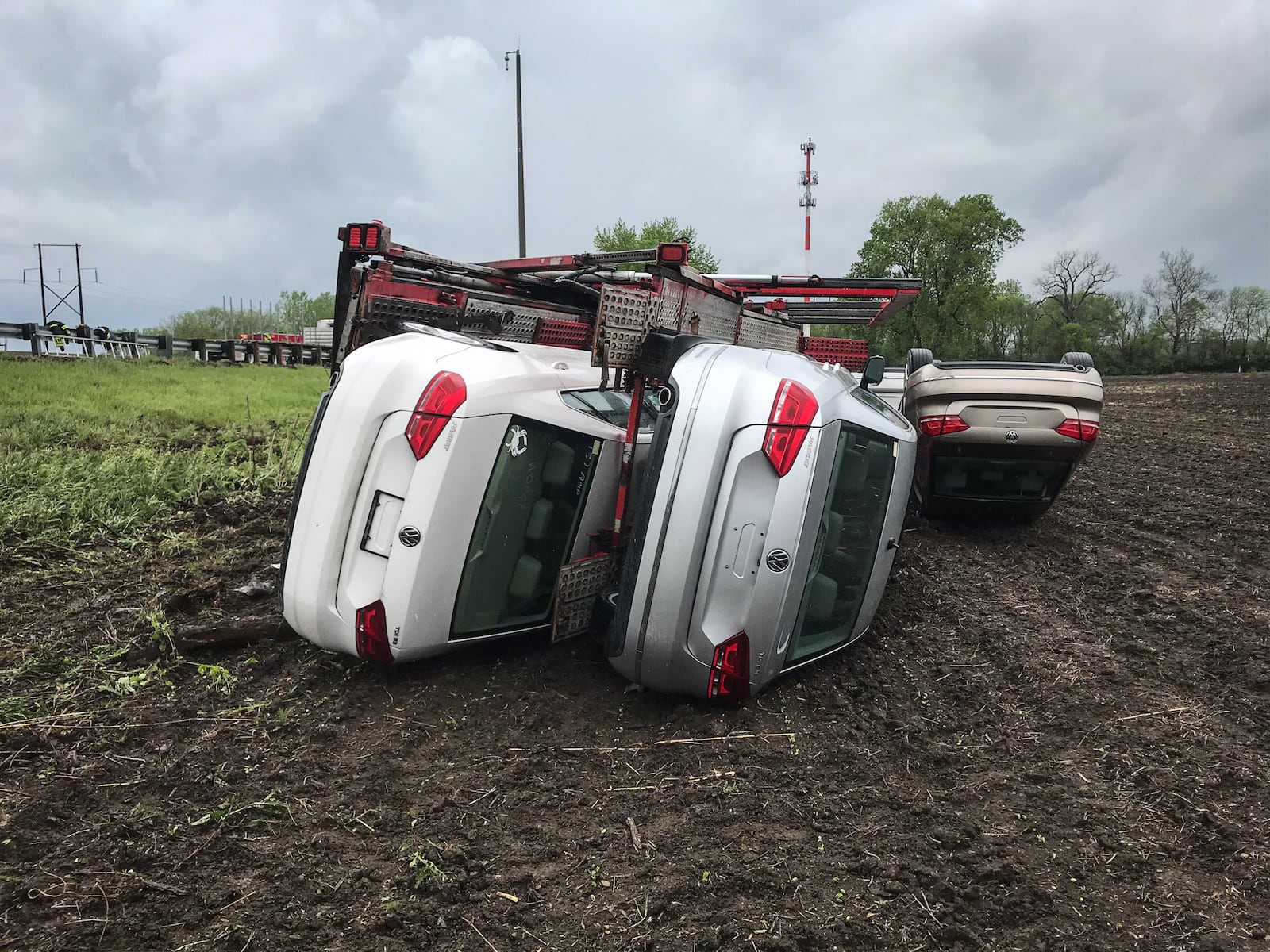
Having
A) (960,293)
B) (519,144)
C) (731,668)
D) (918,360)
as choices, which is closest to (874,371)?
(731,668)

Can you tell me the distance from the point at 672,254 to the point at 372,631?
242 cm

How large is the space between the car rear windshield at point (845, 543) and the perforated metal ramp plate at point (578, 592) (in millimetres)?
974

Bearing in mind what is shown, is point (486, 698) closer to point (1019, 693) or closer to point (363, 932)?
point (363, 932)

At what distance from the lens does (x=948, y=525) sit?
731 cm

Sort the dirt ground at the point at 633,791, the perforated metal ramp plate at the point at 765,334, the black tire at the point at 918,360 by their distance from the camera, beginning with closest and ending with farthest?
the dirt ground at the point at 633,791 → the perforated metal ramp plate at the point at 765,334 → the black tire at the point at 918,360

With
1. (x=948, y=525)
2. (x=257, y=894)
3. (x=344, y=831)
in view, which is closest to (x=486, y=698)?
(x=344, y=831)

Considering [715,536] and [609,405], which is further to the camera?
[609,405]

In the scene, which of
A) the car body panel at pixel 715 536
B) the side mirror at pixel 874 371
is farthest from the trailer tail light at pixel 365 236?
the side mirror at pixel 874 371

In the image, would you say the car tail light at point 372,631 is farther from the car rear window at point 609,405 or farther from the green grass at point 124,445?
the green grass at point 124,445

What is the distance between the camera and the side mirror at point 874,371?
4602 millimetres

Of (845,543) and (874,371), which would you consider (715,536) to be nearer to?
(845,543)

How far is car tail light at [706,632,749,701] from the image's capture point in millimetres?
3516

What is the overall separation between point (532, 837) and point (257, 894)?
0.90 metres

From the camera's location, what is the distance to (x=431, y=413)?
3564mm
